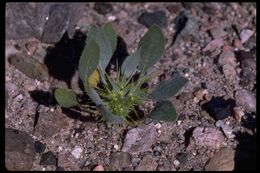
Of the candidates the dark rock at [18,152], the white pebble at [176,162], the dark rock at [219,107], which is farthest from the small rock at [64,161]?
the dark rock at [219,107]

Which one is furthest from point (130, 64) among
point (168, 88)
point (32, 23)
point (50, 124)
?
point (32, 23)

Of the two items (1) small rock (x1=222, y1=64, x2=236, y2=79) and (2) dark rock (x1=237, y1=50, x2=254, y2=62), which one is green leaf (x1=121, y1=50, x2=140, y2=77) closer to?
(1) small rock (x1=222, y1=64, x2=236, y2=79)

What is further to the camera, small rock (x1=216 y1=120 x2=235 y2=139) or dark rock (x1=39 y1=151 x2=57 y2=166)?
small rock (x1=216 y1=120 x2=235 y2=139)

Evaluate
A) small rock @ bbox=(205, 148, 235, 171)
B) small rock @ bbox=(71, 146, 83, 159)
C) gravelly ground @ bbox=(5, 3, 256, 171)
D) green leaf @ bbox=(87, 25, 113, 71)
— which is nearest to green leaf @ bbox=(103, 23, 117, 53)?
green leaf @ bbox=(87, 25, 113, 71)

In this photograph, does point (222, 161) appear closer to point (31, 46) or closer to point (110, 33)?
point (110, 33)

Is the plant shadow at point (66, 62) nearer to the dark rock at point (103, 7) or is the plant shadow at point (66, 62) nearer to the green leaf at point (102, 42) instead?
the green leaf at point (102, 42)

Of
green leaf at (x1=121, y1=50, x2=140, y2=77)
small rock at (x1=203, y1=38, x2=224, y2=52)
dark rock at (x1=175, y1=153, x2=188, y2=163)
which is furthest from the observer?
small rock at (x1=203, y1=38, x2=224, y2=52)

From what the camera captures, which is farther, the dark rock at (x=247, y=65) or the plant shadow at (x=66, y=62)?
the dark rock at (x=247, y=65)
